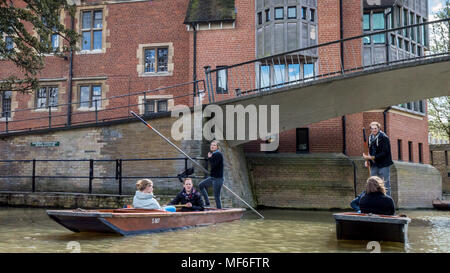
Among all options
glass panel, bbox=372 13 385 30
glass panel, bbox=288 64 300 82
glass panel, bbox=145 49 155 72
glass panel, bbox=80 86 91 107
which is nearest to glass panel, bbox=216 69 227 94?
glass panel, bbox=288 64 300 82

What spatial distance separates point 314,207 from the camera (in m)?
17.2

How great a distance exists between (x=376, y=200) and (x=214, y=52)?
13.5 m

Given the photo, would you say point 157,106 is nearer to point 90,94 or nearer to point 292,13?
point 90,94

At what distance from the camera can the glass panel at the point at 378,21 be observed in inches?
773

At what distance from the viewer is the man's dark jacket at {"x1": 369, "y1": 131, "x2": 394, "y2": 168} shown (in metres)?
9.00

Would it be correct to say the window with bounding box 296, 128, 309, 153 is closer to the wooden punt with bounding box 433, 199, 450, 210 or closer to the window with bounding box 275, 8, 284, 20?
the window with bounding box 275, 8, 284, 20

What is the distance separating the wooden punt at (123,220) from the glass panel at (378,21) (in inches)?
545

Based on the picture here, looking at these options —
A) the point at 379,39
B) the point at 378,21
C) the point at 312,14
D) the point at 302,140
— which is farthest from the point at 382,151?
the point at 378,21

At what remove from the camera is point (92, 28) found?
22516mm

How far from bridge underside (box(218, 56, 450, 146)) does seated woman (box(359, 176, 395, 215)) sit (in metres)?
6.58

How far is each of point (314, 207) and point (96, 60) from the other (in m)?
12.7

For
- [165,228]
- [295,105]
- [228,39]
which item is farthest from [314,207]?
[165,228]

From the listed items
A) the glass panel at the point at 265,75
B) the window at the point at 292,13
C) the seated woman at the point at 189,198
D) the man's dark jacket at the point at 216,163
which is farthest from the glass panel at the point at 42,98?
the seated woman at the point at 189,198

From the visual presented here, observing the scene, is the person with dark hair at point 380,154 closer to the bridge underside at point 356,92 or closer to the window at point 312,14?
the bridge underside at point 356,92
